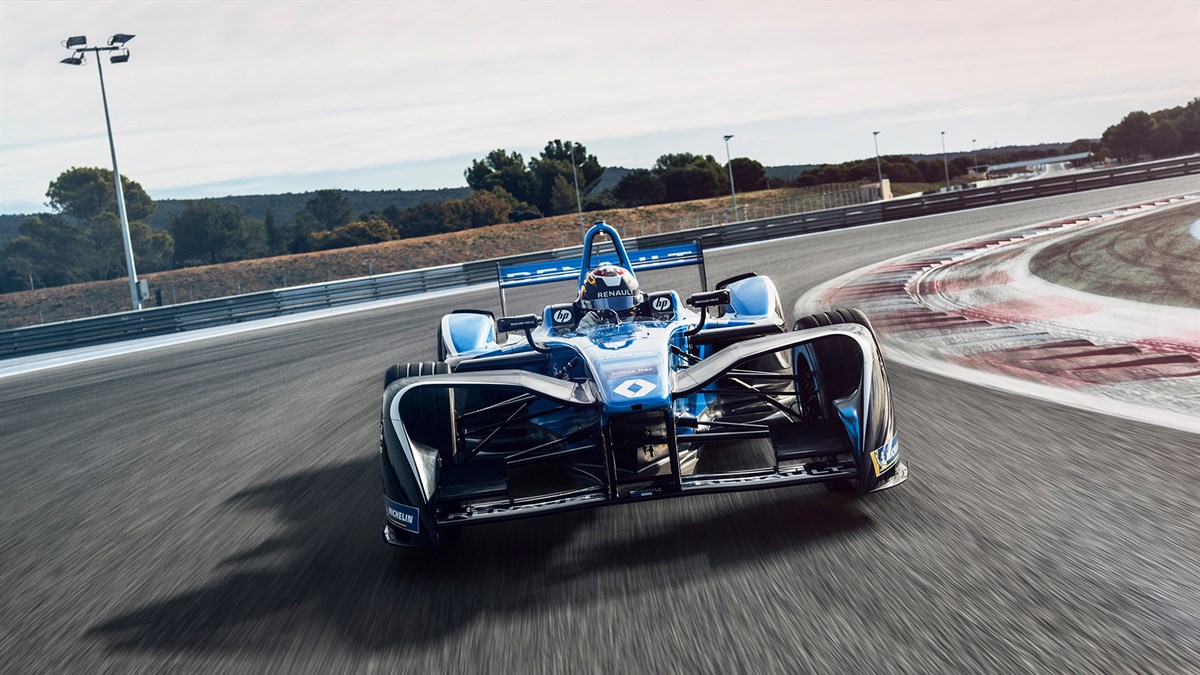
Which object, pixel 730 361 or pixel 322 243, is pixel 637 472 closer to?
pixel 730 361

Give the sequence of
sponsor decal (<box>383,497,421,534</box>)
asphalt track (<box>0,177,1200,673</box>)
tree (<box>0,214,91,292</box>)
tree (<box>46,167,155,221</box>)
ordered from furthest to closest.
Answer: tree (<box>46,167,155,221</box>), tree (<box>0,214,91,292</box>), sponsor decal (<box>383,497,421,534</box>), asphalt track (<box>0,177,1200,673</box>)

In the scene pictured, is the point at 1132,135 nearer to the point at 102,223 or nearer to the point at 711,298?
the point at 102,223

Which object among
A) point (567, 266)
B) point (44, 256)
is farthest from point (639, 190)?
point (567, 266)

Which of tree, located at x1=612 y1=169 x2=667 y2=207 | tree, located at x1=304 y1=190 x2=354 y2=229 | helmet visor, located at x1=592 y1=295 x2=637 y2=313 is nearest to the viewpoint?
helmet visor, located at x1=592 y1=295 x2=637 y2=313

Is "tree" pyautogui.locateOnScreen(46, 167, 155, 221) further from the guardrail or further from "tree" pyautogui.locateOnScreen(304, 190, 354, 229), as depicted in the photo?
the guardrail

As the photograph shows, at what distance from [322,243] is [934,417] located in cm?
10068

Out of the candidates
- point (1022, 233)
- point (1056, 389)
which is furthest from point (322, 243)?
point (1056, 389)

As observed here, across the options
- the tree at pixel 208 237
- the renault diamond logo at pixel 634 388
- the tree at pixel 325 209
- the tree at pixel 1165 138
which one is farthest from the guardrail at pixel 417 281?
the tree at pixel 1165 138

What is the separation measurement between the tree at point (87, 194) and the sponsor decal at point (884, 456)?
107 m

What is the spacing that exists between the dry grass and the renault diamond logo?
A: 69088mm

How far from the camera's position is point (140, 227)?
325 ft

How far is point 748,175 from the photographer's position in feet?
396

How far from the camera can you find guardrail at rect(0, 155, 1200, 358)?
30.1m

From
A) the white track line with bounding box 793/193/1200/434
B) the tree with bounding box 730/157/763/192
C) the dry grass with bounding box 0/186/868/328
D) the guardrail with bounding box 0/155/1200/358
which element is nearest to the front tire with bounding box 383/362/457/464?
the white track line with bounding box 793/193/1200/434
